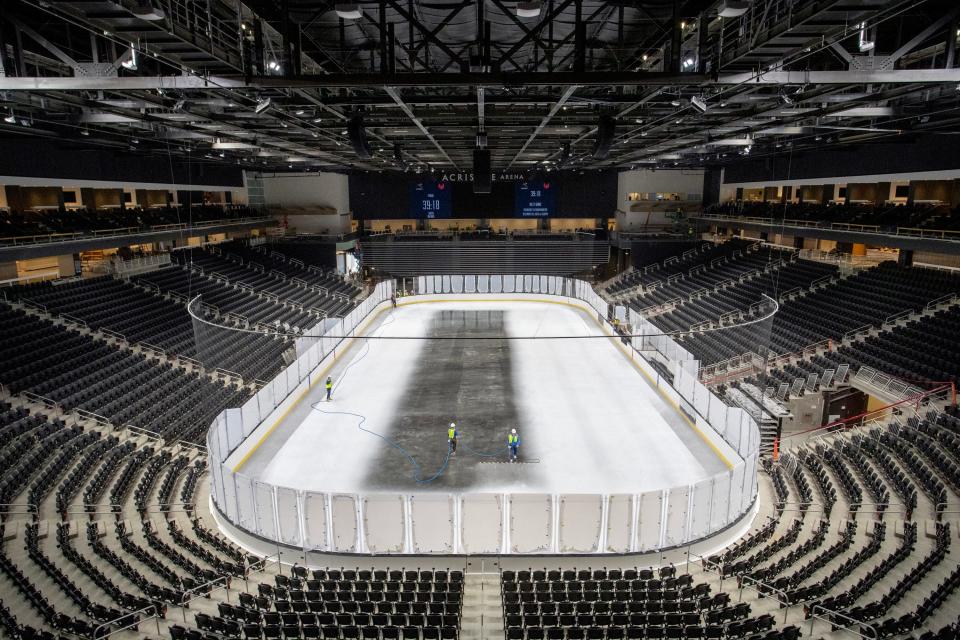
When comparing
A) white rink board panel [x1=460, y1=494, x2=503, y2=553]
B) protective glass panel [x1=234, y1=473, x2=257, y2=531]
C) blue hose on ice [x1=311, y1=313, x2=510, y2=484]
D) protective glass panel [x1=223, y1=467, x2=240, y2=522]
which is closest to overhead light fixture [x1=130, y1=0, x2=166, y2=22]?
protective glass panel [x1=234, y1=473, x2=257, y2=531]

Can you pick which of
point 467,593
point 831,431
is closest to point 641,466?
point 467,593

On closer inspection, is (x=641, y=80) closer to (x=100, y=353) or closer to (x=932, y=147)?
(x=100, y=353)

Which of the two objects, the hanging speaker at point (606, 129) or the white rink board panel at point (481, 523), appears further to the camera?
the hanging speaker at point (606, 129)

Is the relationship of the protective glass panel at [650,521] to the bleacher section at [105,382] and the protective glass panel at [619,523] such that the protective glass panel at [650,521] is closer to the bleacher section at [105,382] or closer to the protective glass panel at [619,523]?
the protective glass panel at [619,523]

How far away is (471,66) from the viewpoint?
10.9 meters

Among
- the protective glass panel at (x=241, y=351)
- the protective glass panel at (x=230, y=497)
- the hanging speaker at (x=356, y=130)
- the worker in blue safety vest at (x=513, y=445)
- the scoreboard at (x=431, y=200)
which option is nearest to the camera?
the protective glass panel at (x=230, y=497)

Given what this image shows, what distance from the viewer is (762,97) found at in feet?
49.0

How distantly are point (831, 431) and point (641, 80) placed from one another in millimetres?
14987

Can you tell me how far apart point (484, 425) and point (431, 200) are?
29.7m

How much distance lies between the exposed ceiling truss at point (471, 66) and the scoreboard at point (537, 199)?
2135cm

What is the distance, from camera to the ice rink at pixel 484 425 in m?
15.1

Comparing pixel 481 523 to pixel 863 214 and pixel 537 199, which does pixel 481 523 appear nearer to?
pixel 863 214

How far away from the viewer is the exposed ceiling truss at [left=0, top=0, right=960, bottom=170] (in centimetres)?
973

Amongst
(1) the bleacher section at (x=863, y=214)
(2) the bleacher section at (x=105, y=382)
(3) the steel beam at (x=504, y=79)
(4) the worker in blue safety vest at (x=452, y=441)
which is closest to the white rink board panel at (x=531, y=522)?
(4) the worker in blue safety vest at (x=452, y=441)
